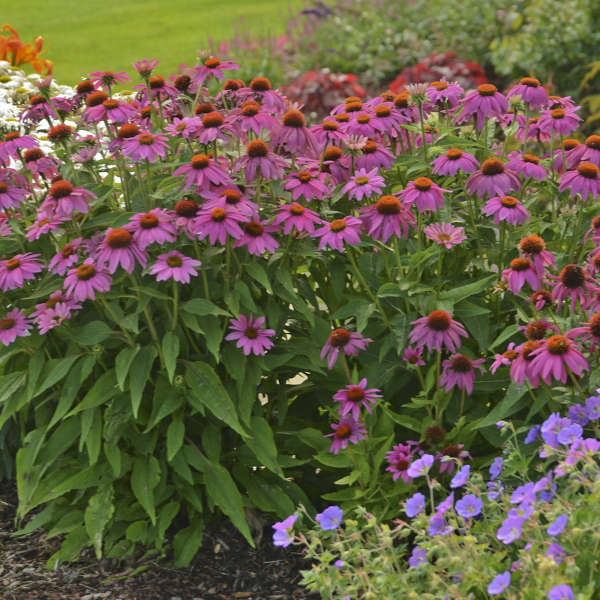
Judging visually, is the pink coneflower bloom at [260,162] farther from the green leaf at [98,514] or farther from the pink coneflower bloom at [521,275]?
the green leaf at [98,514]

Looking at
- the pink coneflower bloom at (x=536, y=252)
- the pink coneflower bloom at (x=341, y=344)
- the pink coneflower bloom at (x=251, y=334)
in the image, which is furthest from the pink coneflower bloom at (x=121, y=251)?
the pink coneflower bloom at (x=536, y=252)

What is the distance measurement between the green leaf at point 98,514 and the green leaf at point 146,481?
101 mm

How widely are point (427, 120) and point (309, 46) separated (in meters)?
7.27

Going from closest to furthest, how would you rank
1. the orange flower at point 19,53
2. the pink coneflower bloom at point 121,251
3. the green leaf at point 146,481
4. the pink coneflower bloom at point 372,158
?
the pink coneflower bloom at point 121,251 → the green leaf at point 146,481 → the pink coneflower bloom at point 372,158 → the orange flower at point 19,53

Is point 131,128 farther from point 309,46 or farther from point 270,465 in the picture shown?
point 309,46

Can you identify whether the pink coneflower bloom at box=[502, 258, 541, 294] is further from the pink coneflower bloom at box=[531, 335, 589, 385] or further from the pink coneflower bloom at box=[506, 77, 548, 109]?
the pink coneflower bloom at box=[506, 77, 548, 109]

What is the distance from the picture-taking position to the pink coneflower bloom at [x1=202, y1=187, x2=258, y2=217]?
259cm

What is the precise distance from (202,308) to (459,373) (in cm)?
78

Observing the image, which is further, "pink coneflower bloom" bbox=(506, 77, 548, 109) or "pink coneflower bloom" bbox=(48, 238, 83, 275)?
"pink coneflower bloom" bbox=(506, 77, 548, 109)

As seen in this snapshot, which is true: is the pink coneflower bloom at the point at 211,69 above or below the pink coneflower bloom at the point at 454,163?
above

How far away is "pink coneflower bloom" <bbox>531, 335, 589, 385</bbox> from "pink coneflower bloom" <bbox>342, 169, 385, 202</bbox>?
0.74 meters

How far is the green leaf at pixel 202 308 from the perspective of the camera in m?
2.59

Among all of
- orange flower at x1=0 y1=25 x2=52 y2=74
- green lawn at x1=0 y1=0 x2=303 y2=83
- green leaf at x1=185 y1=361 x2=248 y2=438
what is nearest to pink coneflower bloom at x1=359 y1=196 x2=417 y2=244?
green leaf at x1=185 y1=361 x2=248 y2=438

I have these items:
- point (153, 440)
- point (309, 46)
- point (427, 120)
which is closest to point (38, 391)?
point (153, 440)
